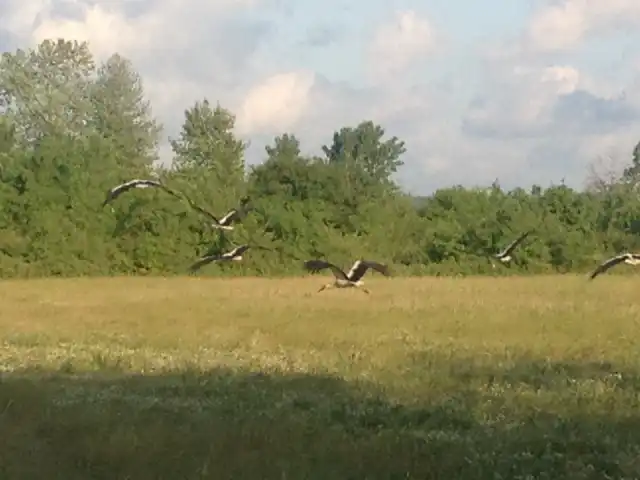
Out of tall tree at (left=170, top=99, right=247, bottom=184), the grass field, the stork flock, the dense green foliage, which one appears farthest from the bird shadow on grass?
tall tree at (left=170, top=99, right=247, bottom=184)

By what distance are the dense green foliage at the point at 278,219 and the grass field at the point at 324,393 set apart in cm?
1965

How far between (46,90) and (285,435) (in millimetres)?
55893

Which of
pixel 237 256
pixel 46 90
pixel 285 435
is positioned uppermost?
pixel 46 90

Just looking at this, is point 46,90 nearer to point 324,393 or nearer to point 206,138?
point 206,138

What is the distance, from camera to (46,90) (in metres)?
61.6

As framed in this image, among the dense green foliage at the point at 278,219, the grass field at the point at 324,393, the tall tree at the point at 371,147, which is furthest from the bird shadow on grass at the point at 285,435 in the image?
the tall tree at the point at 371,147

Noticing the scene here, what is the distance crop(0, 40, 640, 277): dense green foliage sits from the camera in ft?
137

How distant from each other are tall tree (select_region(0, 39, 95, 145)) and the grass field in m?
40.2

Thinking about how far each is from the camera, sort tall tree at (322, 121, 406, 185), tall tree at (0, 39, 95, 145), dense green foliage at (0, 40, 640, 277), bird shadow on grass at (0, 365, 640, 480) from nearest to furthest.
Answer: bird shadow on grass at (0, 365, 640, 480), dense green foliage at (0, 40, 640, 277), tall tree at (0, 39, 95, 145), tall tree at (322, 121, 406, 185)

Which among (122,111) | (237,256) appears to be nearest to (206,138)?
(122,111)

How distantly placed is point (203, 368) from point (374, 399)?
3.18 m

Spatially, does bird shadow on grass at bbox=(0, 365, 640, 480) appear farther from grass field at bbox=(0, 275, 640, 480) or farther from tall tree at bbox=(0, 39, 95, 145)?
tall tree at bbox=(0, 39, 95, 145)

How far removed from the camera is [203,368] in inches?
518

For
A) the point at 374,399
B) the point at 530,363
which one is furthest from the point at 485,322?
the point at 374,399
